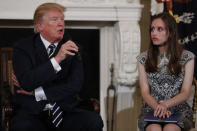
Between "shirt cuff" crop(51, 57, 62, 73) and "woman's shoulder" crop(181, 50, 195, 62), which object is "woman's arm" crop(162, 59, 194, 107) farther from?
"shirt cuff" crop(51, 57, 62, 73)

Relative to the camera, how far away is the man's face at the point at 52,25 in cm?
240

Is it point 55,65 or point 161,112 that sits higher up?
point 55,65

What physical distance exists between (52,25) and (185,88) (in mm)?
1051

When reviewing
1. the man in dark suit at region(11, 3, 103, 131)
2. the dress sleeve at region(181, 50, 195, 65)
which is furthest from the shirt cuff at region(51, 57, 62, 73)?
the dress sleeve at region(181, 50, 195, 65)

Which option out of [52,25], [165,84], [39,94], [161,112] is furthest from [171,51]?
→ [39,94]

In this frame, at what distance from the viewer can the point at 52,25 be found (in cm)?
240

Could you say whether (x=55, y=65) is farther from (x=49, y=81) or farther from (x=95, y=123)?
(x=95, y=123)

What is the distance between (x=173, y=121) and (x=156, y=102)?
24 cm

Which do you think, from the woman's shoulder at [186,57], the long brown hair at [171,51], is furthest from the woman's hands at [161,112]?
the woman's shoulder at [186,57]

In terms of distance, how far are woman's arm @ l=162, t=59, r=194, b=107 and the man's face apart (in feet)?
2.91

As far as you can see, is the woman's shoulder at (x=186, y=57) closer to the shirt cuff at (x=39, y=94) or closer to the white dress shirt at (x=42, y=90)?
the white dress shirt at (x=42, y=90)

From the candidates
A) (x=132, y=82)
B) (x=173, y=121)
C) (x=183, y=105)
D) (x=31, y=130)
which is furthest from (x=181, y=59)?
(x=31, y=130)

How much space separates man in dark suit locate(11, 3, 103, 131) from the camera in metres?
2.28

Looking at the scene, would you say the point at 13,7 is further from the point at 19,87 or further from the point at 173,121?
the point at 173,121
